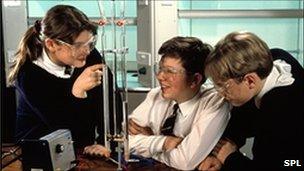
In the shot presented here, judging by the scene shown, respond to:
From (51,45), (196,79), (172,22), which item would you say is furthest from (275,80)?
(172,22)

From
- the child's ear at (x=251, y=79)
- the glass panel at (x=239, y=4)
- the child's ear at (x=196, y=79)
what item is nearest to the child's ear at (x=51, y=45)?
the child's ear at (x=196, y=79)

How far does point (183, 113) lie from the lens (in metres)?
1.50

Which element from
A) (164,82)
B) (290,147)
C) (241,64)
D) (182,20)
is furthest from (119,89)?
(182,20)

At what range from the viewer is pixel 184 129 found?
1.49 m

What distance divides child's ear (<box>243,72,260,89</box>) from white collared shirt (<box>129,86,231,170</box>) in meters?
0.16

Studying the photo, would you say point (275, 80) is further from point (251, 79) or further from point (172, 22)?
point (172, 22)

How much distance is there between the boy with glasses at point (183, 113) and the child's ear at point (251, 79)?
0.16m

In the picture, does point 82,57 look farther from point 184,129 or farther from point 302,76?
point 302,76

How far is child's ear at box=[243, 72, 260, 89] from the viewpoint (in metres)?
1.30

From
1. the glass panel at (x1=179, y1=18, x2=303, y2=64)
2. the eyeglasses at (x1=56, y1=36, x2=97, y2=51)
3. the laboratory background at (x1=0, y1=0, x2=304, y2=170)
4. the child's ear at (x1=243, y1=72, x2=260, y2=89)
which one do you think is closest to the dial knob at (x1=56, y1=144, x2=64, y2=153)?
the eyeglasses at (x1=56, y1=36, x2=97, y2=51)

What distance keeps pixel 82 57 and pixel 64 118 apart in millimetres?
233

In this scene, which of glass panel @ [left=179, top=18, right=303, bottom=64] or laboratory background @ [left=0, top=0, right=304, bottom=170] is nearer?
laboratory background @ [left=0, top=0, right=304, bottom=170]

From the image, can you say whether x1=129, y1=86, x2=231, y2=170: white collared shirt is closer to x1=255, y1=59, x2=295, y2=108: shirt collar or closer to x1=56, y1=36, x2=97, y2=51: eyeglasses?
x1=255, y1=59, x2=295, y2=108: shirt collar

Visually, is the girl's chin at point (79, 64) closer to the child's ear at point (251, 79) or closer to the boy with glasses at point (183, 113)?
the boy with glasses at point (183, 113)
